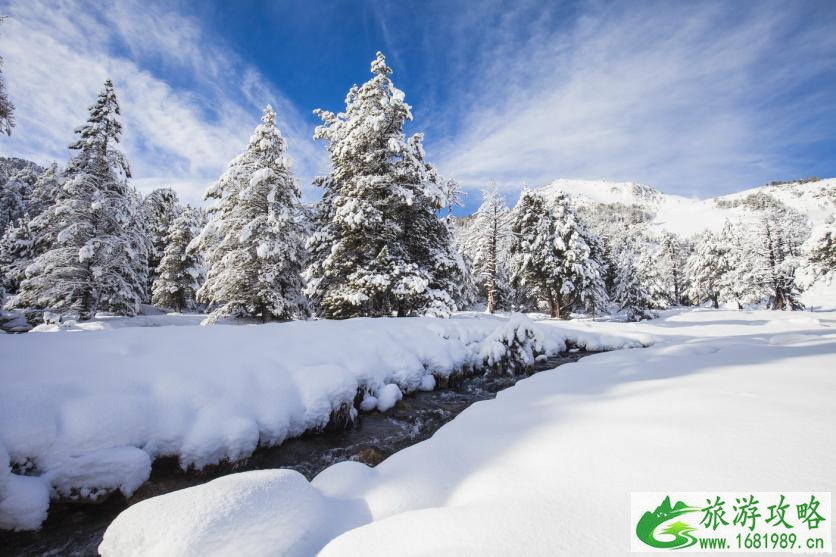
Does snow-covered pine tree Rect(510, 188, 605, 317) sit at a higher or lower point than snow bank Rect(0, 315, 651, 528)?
higher

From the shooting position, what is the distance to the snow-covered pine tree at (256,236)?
1487cm

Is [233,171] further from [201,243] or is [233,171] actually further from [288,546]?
[288,546]

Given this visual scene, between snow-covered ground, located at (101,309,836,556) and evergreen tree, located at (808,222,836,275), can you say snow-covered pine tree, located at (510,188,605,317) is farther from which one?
snow-covered ground, located at (101,309,836,556)

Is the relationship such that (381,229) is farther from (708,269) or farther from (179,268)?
(708,269)

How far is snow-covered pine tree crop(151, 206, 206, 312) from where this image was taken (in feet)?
85.6

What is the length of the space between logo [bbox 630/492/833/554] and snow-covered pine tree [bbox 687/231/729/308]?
5267 centimetres

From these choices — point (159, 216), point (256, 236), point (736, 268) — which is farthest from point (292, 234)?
point (736, 268)

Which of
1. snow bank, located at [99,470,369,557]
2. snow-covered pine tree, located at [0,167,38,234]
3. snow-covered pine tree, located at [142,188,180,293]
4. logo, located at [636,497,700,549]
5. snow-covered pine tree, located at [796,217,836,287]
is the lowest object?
snow bank, located at [99,470,369,557]

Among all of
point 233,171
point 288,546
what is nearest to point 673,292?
point 233,171

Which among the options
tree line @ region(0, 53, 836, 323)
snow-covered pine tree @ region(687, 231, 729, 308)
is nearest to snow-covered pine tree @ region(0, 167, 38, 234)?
tree line @ region(0, 53, 836, 323)

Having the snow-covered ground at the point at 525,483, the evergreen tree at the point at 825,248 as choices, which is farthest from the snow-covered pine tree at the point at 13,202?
the evergreen tree at the point at 825,248

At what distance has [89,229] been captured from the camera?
17.2 meters

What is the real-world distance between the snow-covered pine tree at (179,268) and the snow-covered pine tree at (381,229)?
56.3ft

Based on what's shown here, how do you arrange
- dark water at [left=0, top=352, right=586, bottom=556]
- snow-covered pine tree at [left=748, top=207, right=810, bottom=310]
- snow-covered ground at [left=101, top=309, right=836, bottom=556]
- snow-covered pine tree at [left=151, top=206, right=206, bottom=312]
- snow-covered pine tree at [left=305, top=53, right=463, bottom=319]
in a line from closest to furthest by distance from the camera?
snow-covered ground at [left=101, top=309, right=836, bottom=556], dark water at [left=0, top=352, right=586, bottom=556], snow-covered pine tree at [left=305, top=53, right=463, bottom=319], snow-covered pine tree at [left=151, top=206, right=206, bottom=312], snow-covered pine tree at [left=748, top=207, right=810, bottom=310]
